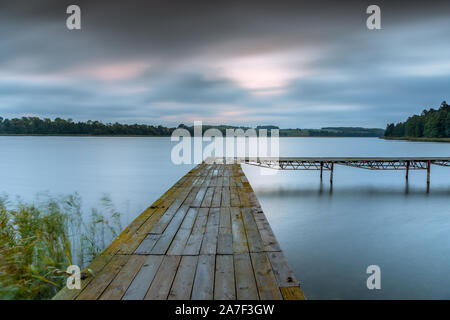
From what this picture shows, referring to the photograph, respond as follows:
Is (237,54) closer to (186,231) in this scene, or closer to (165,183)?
(165,183)

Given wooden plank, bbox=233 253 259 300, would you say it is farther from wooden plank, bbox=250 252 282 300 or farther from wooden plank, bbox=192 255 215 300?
wooden plank, bbox=192 255 215 300

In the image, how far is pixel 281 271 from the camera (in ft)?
8.52

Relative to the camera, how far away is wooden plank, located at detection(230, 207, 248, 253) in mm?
3168

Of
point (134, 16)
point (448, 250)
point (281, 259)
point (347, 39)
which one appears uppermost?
point (347, 39)

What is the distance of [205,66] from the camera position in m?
26.3

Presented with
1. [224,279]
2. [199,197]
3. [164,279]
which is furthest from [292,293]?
[199,197]

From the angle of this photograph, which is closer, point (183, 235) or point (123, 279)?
point (123, 279)

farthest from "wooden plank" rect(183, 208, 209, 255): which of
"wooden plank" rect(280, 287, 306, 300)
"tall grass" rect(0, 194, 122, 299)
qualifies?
"tall grass" rect(0, 194, 122, 299)

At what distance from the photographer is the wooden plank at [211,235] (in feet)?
10.3

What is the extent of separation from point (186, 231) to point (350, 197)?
52.8ft

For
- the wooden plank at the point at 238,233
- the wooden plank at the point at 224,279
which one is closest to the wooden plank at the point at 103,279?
the wooden plank at the point at 224,279

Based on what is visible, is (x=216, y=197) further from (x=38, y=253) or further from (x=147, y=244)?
(x=38, y=253)

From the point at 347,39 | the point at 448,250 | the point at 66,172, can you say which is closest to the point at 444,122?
the point at 347,39

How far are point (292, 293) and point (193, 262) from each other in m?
1.14
